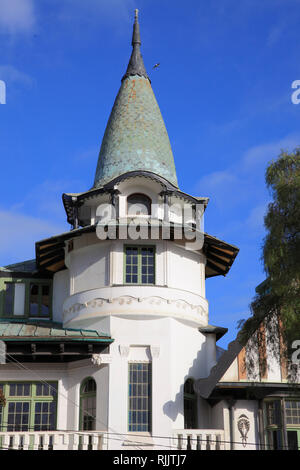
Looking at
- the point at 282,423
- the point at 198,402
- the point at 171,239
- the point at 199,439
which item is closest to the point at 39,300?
the point at 171,239

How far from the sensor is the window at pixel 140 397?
25.2 meters

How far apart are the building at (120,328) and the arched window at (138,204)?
4 cm

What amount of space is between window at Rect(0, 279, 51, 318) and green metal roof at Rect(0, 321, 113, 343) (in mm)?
1545

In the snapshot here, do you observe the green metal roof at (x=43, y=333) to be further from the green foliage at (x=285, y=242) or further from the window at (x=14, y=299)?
the green foliage at (x=285, y=242)

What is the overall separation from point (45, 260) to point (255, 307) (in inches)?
488

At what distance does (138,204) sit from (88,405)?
341 inches

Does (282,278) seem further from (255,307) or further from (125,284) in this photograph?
(125,284)

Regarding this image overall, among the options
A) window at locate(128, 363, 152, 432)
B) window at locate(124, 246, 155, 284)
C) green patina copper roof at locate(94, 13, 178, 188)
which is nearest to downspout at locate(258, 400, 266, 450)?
window at locate(128, 363, 152, 432)

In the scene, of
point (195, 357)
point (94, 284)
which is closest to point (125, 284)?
point (94, 284)

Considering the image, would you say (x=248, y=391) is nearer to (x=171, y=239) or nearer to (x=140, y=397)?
(x=140, y=397)

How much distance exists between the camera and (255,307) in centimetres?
2011

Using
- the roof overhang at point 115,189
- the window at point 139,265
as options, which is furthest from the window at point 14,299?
the window at point 139,265

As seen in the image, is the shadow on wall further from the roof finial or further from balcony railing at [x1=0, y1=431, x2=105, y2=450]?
the roof finial
